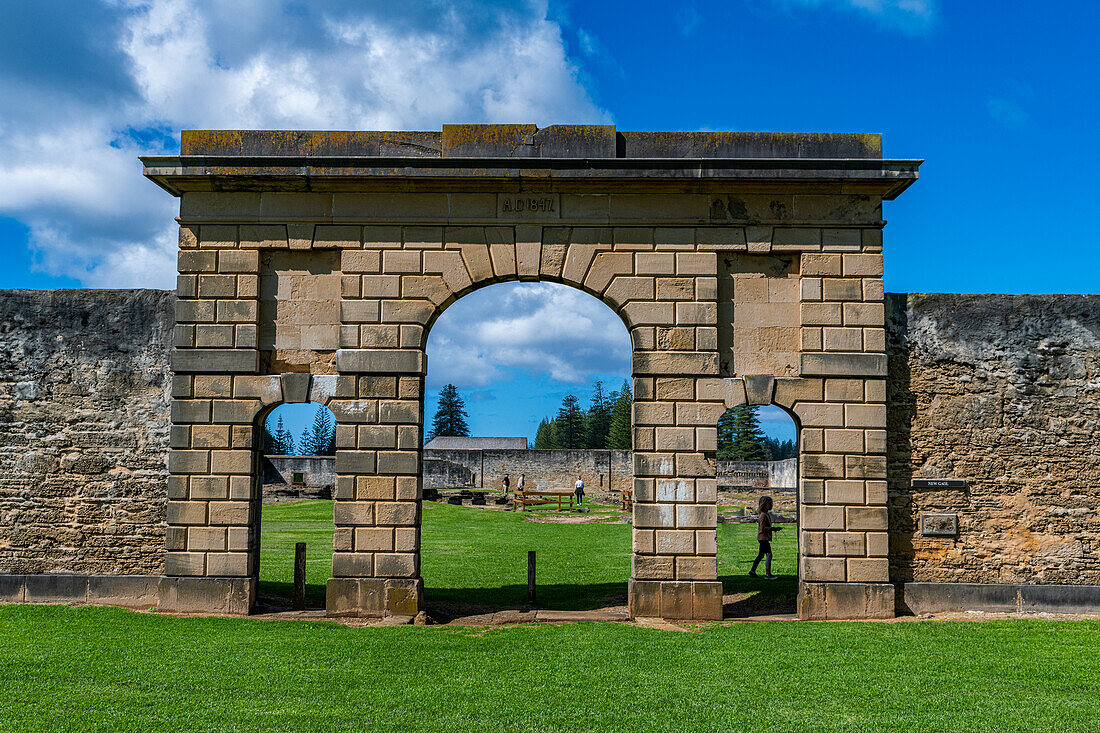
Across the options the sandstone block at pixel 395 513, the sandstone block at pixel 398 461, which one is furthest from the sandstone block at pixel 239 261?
the sandstone block at pixel 395 513

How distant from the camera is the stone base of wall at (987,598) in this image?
9984 millimetres

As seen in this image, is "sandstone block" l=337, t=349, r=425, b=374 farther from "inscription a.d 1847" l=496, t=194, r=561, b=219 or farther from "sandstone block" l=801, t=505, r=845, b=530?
"sandstone block" l=801, t=505, r=845, b=530

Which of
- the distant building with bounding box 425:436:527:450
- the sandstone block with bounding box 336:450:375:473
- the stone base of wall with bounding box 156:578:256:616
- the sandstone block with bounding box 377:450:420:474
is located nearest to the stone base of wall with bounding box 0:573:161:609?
the stone base of wall with bounding box 156:578:256:616

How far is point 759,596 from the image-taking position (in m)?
11.1

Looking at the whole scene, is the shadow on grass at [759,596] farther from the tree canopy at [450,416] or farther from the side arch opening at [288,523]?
the tree canopy at [450,416]

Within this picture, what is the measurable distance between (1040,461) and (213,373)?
10.1 meters

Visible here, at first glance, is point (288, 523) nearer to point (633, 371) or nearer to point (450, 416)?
point (633, 371)

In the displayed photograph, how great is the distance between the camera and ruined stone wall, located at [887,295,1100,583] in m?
10.1

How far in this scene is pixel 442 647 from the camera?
817 centimetres

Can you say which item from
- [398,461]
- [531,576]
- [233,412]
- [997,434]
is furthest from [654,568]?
[233,412]

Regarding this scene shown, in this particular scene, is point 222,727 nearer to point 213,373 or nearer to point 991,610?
point 213,373

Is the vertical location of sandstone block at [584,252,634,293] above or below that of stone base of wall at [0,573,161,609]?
above

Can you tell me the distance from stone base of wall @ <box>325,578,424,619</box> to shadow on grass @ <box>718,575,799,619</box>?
370 cm

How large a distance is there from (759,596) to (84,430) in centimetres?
890
